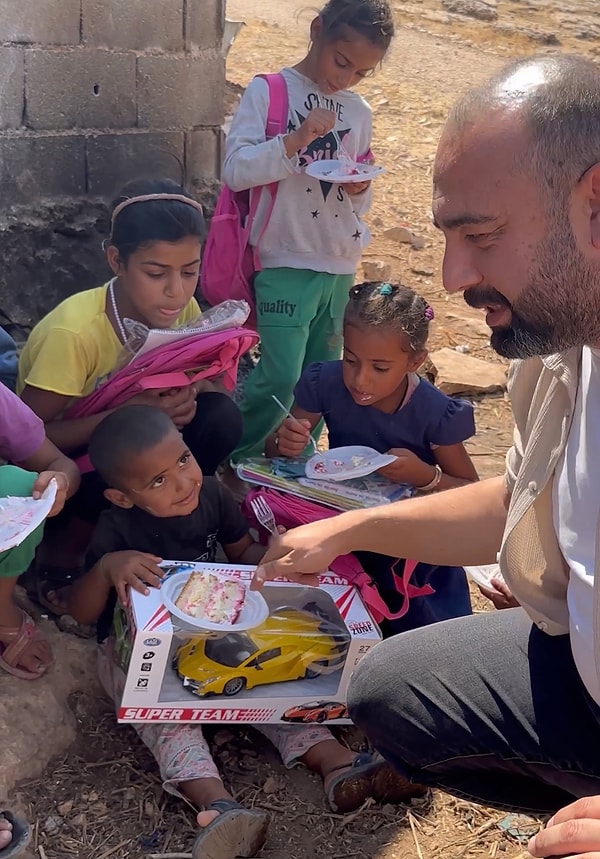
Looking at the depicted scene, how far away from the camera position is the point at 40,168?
142 inches

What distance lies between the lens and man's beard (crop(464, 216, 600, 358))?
1835mm

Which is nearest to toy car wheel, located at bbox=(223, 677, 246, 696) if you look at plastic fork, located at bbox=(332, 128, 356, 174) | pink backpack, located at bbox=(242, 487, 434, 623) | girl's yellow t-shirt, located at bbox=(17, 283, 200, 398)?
pink backpack, located at bbox=(242, 487, 434, 623)

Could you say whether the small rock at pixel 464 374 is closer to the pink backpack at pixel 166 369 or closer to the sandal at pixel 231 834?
the pink backpack at pixel 166 369

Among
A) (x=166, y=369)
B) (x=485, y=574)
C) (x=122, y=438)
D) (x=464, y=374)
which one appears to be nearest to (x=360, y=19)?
(x=166, y=369)

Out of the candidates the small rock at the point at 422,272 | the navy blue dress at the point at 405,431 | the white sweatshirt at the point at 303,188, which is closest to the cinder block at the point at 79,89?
the white sweatshirt at the point at 303,188

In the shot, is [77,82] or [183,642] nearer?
[183,642]

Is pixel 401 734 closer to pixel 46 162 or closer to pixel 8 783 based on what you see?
pixel 8 783

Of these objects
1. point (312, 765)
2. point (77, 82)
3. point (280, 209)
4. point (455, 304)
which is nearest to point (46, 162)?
point (77, 82)

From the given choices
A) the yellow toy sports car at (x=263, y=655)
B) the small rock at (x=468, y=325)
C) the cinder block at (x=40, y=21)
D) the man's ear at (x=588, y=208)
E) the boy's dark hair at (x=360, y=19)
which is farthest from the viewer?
the small rock at (x=468, y=325)

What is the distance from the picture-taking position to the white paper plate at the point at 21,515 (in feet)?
7.36

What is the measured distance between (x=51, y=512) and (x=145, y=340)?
0.62 metres

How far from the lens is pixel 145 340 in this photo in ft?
9.37

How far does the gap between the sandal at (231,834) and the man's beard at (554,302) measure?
46.7 inches

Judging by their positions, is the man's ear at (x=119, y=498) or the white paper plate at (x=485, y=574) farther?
the white paper plate at (x=485, y=574)
